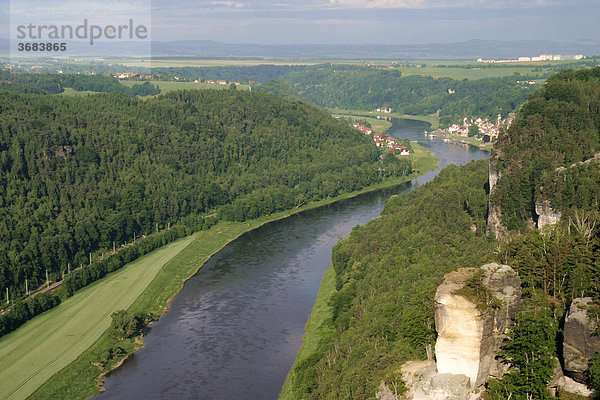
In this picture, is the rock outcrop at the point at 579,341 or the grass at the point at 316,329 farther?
the grass at the point at 316,329

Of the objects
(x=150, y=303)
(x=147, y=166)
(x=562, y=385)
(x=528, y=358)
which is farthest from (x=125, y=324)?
(x=147, y=166)

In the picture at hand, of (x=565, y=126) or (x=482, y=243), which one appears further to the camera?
(x=565, y=126)

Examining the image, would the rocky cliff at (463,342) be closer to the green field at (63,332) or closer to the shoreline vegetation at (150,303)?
the shoreline vegetation at (150,303)

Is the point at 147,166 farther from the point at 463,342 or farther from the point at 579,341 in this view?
the point at 579,341

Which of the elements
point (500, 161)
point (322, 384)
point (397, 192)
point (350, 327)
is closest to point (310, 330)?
point (350, 327)

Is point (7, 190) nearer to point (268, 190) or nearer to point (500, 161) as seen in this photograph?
point (268, 190)

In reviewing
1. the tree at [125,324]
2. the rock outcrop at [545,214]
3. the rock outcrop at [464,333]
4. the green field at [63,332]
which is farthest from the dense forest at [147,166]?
the rock outcrop at [464,333]
